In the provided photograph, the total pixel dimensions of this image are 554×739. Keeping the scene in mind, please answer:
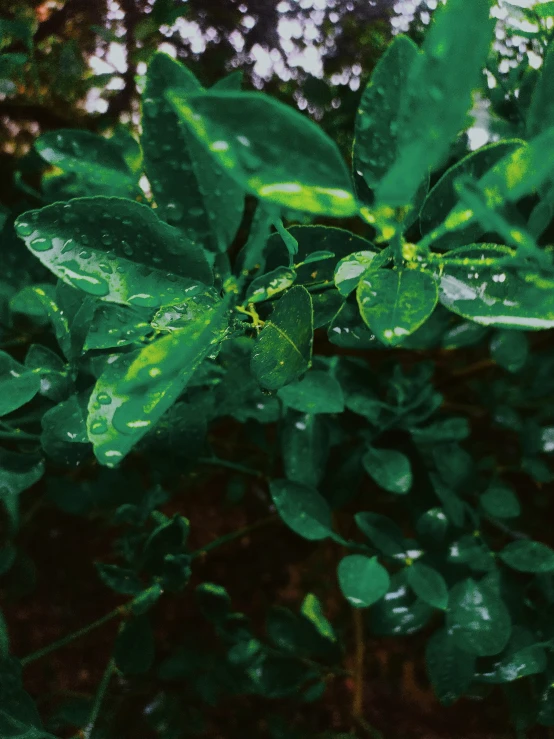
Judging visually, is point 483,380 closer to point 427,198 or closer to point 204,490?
point 204,490

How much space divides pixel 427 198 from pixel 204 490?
0.94 meters

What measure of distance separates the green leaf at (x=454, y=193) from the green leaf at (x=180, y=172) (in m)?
0.15

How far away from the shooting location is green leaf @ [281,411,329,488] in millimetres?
794

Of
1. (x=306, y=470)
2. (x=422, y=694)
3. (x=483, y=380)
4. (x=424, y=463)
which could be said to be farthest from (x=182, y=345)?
(x=422, y=694)

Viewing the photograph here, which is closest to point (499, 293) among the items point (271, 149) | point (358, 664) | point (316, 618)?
point (271, 149)

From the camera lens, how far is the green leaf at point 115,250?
368mm

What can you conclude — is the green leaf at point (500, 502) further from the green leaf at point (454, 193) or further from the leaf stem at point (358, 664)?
the green leaf at point (454, 193)

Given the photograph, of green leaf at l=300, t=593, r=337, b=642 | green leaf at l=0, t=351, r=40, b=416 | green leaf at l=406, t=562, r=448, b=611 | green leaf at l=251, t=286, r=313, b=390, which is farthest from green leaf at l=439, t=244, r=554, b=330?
green leaf at l=300, t=593, r=337, b=642

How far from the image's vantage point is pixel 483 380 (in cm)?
112

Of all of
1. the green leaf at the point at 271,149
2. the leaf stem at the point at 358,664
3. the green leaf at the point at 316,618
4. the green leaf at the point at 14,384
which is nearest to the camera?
the green leaf at the point at 271,149

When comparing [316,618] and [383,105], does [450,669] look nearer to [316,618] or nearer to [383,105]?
[316,618]

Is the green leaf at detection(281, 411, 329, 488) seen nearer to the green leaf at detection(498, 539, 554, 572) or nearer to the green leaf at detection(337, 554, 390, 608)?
the green leaf at detection(337, 554, 390, 608)

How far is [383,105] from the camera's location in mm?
391

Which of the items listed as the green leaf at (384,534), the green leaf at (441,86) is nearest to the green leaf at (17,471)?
the green leaf at (384,534)
